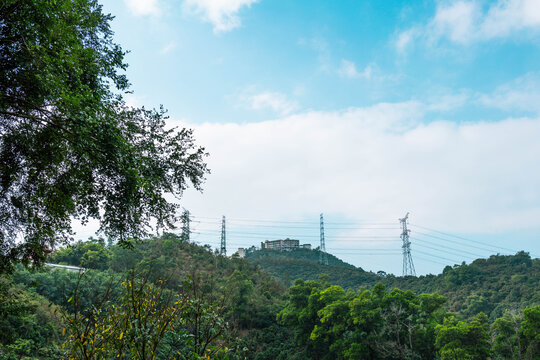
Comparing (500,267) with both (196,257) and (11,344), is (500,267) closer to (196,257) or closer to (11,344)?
(196,257)

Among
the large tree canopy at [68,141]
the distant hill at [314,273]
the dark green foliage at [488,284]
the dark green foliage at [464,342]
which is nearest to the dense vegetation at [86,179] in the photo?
the large tree canopy at [68,141]

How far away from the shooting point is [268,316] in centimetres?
2959

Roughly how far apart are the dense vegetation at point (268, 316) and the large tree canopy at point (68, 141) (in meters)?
0.86

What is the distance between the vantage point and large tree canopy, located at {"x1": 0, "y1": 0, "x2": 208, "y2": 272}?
158 inches

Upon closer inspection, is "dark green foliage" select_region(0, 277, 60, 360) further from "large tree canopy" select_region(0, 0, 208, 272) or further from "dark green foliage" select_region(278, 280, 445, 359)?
"dark green foliage" select_region(278, 280, 445, 359)

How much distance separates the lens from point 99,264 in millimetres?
33906

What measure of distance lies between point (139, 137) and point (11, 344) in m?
16.0

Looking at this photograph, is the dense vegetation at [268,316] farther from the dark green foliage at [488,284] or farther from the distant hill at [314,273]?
the distant hill at [314,273]

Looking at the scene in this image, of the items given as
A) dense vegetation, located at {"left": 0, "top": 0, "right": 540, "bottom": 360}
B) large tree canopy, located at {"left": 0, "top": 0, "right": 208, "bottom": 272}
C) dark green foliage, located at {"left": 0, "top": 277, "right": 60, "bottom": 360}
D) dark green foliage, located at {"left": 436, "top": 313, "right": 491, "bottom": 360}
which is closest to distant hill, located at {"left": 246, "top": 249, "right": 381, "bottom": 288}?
dark green foliage, located at {"left": 436, "top": 313, "right": 491, "bottom": 360}

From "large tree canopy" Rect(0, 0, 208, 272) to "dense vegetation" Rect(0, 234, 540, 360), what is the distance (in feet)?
2.81

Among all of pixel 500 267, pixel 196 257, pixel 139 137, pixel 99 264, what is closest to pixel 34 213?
pixel 139 137

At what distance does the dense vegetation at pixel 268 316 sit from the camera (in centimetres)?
303

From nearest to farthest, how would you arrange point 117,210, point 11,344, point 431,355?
point 117,210 → point 11,344 → point 431,355

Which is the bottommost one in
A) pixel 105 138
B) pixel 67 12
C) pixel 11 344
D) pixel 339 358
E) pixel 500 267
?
pixel 339 358
